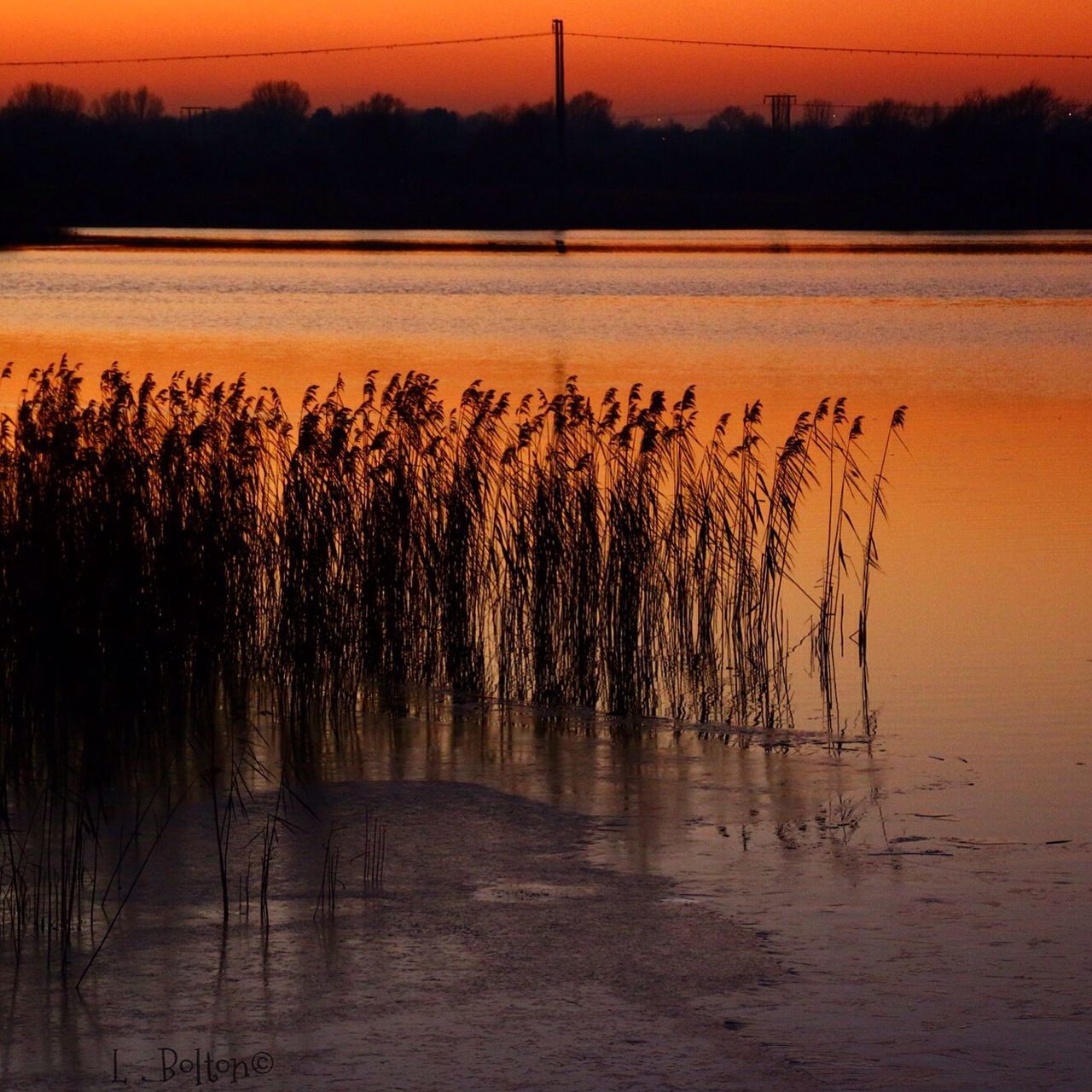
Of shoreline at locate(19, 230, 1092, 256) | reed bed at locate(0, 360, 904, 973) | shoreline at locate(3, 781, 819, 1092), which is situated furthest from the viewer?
shoreline at locate(19, 230, 1092, 256)

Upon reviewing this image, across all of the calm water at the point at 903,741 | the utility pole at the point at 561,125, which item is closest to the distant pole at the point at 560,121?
the utility pole at the point at 561,125

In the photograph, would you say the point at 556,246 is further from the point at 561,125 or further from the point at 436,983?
the point at 436,983

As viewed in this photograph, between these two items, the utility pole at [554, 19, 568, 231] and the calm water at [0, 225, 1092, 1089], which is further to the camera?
the utility pole at [554, 19, 568, 231]

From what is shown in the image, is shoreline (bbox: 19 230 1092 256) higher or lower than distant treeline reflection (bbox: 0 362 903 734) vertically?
higher

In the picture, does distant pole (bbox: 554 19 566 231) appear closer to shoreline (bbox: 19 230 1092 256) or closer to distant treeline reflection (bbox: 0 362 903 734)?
shoreline (bbox: 19 230 1092 256)

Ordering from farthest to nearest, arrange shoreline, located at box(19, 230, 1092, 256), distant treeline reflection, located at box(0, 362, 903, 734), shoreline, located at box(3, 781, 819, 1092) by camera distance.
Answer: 1. shoreline, located at box(19, 230, 1092, 256)
2. distant treeline reflection, located at box(0, 362, 903, 734)
3. shoreline, located at box(3, 781, 819, 1092)

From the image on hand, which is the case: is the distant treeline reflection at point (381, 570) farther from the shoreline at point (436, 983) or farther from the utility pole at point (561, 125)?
the utility pole at point (561, 125)

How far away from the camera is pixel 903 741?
737 centimetres

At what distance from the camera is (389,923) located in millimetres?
5035

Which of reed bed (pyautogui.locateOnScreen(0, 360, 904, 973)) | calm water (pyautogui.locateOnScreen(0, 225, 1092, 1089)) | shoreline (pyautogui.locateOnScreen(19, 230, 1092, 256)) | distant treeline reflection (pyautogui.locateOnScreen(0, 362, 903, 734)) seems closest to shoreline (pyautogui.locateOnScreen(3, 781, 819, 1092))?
calm water (pyautogui.locateOnScreen(0, 225, 1092, 1089))

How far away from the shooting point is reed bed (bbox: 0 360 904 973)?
695 cm

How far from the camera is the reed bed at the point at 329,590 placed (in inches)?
274

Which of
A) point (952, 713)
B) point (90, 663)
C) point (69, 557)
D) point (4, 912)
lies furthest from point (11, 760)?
point (952, 713)

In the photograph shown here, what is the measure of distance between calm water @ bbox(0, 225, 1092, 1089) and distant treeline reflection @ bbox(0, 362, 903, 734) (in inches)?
28.1
